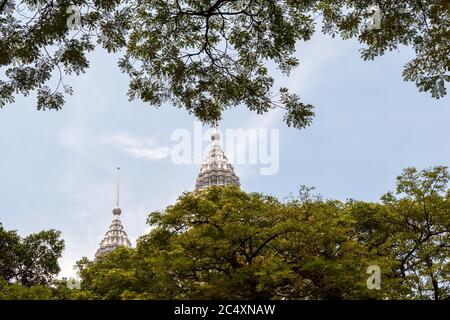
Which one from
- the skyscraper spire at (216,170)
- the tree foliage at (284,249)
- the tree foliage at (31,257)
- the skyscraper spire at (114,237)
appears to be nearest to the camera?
the tree foliage at (284,249)

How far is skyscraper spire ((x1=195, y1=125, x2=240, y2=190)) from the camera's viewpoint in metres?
73.9

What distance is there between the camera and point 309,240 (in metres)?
17.7

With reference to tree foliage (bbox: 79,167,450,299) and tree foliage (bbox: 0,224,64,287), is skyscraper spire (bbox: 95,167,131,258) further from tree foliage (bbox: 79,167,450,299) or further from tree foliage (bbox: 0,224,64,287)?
tree foliage (bbox: 79,167,450,299)

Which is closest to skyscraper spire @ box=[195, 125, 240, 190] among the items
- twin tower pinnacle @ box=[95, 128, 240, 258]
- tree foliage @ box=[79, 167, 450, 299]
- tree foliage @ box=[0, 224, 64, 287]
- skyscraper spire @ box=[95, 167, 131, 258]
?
twin tower pinnacle @ box=[95, 128, 240, 258]

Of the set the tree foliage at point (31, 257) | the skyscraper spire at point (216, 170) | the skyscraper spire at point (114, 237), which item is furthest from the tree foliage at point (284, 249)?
the skyscraper spire at point (114, 237)

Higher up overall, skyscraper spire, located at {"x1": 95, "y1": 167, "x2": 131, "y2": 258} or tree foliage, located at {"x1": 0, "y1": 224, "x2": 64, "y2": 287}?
skyscraper spire, located at {"x1": 95, "y1": 167, "x2": 131, "y2": 258}

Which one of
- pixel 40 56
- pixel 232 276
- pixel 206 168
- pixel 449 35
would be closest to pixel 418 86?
pixel 449 35

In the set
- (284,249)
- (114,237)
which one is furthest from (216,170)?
(284,249)

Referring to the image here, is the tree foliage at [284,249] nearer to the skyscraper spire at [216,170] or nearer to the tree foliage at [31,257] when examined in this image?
the tree foliage at [31,257]

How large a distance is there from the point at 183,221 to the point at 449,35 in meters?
12.4

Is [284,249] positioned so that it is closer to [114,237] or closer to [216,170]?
[216,170]

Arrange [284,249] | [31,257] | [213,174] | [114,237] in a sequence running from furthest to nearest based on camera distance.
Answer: [114,237] → [213,174] → [31,257] → [284,249]

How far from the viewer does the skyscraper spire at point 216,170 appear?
7394 cm

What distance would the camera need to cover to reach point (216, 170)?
245 feet
